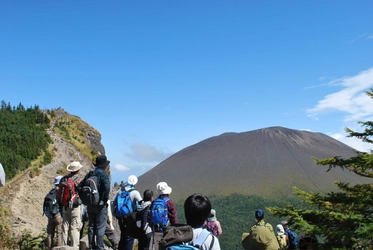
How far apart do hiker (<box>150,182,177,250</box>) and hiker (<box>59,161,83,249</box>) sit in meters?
1.79

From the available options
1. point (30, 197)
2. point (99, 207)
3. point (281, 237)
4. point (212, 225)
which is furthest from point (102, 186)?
point (30, 197)

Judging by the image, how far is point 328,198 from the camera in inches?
363

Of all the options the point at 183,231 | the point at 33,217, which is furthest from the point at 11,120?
the point at 183,231

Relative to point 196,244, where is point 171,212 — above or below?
above

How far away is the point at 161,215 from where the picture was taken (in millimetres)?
5352

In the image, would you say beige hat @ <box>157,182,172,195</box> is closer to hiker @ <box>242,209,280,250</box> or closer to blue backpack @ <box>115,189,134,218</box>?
blue backpack @ <box>115,189,134,218</box>

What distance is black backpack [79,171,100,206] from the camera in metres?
5.54

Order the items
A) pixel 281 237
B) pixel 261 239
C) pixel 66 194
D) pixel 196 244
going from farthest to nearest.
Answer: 1. pixel 281 237
2. pixel 66 194
3. pixel 261 239
4. pixel 196 244

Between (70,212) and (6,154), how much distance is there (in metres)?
11.9

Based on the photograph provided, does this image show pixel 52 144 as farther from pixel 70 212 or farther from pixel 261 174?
pixel 261 174

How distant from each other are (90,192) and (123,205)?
0.59 m

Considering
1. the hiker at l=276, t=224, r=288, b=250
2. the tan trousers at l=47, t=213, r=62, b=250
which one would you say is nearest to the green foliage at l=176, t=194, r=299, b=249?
the hiker at l=276, t=224, r=288, b=250

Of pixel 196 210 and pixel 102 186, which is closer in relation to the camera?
pixel 196 210

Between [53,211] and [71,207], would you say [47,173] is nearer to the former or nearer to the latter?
[53,211]
